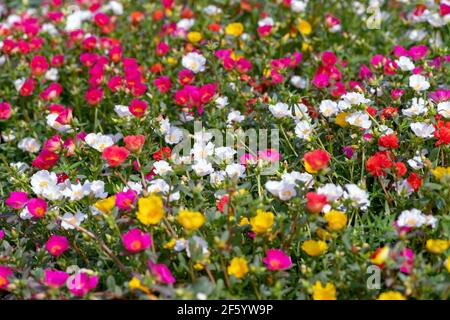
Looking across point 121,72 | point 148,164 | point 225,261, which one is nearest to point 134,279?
point 225,261

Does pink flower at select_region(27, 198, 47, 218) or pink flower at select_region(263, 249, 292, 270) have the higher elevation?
pink flower at select_region(27, 198, 47, 218)

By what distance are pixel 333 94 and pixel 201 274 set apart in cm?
127

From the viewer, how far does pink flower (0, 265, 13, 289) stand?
2338 mm

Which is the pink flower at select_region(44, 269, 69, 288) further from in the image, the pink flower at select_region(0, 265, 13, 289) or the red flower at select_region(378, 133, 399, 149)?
the red flower at select_region(378, 133, 399, 149)

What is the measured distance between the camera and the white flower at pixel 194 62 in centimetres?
360

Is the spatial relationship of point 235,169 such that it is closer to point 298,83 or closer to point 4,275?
point 4,275

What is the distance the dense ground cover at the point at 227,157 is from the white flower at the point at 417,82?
0.01 metres

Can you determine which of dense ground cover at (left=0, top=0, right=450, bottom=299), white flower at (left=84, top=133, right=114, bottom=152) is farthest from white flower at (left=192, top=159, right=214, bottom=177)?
white flower at (left=84, top=133, right=114, bottom=152)

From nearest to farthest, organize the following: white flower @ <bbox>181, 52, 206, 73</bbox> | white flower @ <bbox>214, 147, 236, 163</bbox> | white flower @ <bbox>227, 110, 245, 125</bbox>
Result: white flower @ <bbox>214, 147, 236, 163</bbox>
white flower @ <bbox>227, 110, 245, 125</bbox>
white flower @ <bbox>181, 52, 206, 73</bbox>

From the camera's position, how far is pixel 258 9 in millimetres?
4668

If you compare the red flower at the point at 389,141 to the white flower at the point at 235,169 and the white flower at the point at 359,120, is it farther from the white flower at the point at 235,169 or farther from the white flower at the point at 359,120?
the white flower at the point at 235,169

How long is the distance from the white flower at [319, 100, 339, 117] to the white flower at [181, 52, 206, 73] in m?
0.76

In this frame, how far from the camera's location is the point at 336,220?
2303mm

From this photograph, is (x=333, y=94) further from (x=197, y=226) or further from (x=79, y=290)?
(x=79, y=290)
